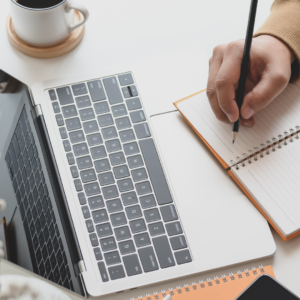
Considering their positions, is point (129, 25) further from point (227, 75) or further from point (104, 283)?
point (104, 283)

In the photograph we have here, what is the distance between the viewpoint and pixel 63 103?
699 mm

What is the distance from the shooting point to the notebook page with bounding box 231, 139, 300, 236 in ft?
1.99

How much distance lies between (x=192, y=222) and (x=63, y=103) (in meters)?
0.31

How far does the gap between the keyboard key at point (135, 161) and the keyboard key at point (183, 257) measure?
158mm

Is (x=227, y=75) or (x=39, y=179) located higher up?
(x=227, y=75)

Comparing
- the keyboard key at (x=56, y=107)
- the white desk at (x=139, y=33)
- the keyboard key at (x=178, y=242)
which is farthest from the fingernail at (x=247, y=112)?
the keyboard key at (x=56, y=107)

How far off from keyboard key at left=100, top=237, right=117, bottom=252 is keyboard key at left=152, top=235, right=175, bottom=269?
62 millimetres

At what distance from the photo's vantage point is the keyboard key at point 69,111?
692mm

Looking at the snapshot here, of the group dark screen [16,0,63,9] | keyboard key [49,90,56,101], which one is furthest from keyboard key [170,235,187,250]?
dark screen [16,0,63,9]

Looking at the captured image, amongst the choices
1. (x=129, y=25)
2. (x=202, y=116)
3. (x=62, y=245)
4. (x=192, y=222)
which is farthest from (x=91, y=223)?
(x=129, y=25)

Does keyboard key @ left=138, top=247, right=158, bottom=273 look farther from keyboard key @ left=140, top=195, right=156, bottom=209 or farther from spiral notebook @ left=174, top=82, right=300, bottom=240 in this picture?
spiral notebook @ left=174, top=82, right=300, bottom=240

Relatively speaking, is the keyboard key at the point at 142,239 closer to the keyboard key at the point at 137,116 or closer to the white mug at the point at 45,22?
the keyboard key at the point at 137,116

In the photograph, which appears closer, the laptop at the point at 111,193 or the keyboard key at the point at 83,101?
the laptop at the point at 111,193

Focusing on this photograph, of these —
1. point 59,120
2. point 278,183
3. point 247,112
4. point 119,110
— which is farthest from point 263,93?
point 59,120
